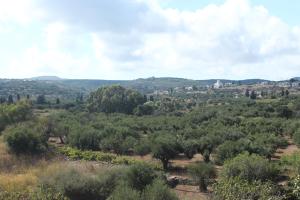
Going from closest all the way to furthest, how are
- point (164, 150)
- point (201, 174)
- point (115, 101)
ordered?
point (201, 174) < point (164, 150) < point (115, 101)

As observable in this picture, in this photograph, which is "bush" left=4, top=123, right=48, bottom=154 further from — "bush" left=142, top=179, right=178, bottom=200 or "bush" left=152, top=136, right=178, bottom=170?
"bush" left=142, top=179, right=178, bottom=200

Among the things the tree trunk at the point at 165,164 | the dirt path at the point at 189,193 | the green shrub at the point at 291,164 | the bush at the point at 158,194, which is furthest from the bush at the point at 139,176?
the tree trunk at the point at 165,164

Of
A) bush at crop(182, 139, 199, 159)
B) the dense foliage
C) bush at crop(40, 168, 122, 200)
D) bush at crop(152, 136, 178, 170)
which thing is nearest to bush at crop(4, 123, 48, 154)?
bush at crop(152, 136, 178, 170)

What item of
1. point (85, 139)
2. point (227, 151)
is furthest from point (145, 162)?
point (85, 139)

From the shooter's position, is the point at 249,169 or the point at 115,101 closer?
the point at 249,169

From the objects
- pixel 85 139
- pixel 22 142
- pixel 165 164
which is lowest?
pixel 165 164

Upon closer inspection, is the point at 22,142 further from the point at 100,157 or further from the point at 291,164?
the point at 291,164

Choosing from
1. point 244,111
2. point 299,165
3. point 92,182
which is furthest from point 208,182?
point 244,111

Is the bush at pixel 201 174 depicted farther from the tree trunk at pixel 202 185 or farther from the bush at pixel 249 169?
the bush at pixel 249 169

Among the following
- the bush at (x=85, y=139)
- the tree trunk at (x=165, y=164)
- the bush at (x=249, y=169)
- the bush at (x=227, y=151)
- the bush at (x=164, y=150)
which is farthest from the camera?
the bush at (x=85, y=139)

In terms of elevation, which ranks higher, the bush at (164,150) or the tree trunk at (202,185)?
the bush at (164,150)

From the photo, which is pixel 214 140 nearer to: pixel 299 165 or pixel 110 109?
pixel 299 165

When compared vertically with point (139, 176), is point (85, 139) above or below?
below

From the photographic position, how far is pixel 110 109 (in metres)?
114
